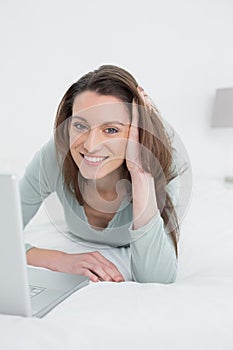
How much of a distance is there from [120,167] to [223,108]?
1.77 metres

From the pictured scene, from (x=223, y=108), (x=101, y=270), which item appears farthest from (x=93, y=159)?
(x=223, y=108)

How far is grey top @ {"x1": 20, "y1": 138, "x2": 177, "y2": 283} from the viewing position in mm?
874

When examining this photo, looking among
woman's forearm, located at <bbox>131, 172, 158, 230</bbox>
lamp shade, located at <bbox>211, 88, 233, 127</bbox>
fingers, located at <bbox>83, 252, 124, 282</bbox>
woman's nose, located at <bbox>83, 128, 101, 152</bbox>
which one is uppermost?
woman's nose, located at <bbox>83, 128, 101, 152</bbox>

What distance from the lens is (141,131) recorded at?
896 millimetres

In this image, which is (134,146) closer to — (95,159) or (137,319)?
(95,159)

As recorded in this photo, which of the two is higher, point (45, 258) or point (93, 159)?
point (93, 159)

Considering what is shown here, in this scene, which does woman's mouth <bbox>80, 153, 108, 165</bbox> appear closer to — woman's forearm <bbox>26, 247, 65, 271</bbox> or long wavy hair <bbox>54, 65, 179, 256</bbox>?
long wavy hair <bbox>54, 65, 179, 256</bbox>

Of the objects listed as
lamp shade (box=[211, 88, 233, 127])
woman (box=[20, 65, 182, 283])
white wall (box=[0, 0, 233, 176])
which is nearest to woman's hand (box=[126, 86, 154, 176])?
woman (box=[20, 65, 182, 283])

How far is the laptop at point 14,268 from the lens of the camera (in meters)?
0.54

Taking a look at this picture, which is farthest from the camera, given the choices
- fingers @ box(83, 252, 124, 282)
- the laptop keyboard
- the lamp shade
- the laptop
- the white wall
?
the lamp shade

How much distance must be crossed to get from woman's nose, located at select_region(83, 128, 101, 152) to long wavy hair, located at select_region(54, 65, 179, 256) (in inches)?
3.5

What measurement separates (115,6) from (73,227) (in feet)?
4.75

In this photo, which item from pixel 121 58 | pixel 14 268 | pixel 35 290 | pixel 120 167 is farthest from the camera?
pixel 121 58

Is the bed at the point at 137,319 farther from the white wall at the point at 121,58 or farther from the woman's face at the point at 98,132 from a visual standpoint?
the white wall at the point at 121,58
